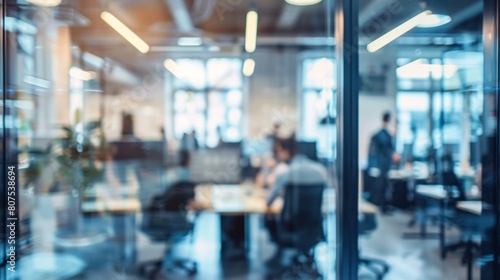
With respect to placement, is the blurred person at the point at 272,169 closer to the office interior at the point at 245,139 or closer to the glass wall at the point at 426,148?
the office interior at the point at 245,139

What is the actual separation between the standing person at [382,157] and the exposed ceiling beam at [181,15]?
377cm

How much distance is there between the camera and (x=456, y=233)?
488 cm

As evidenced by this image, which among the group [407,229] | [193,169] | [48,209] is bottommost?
[407,229]

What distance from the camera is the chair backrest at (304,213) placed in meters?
3.51

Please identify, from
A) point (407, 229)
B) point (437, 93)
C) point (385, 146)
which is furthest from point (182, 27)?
point (407, 229)

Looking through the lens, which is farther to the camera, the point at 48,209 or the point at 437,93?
the point at 437,93

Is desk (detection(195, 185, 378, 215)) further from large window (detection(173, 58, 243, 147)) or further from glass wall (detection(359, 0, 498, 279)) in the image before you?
large window (detection(173, 58, 243, 147))

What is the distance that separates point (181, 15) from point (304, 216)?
434 centimetres

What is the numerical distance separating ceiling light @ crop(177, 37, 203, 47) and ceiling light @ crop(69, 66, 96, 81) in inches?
71.5

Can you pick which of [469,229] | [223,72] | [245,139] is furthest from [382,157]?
[223,72]

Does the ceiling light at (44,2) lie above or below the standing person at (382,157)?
above

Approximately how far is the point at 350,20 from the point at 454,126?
4987 millimetres

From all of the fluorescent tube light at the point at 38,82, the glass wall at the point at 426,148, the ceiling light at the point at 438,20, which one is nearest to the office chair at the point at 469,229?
the glass wall at the point at 426,148

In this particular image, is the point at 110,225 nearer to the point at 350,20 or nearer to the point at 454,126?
the point at 350,20
